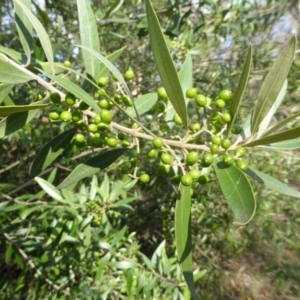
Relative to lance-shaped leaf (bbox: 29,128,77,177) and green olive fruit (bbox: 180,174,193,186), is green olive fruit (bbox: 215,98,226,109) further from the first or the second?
lance-shaped leaf (bbox: 29,128,77,177)

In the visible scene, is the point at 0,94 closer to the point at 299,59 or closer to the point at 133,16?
the point at 133,16

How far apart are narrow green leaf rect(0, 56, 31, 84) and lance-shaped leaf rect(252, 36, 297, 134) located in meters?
0.68

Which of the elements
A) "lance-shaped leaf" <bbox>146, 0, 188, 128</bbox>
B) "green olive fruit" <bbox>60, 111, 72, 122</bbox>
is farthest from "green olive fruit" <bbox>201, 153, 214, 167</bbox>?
"green olive fruit" <bbox>60, 111, 72, 122</bbox>

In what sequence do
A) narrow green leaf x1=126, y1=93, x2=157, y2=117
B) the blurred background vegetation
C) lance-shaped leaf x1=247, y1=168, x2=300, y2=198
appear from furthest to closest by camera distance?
the blurred background vegetation, narrow green leaf x1=126, y1=93, x2=157, y2=117, lance-shaped leaf x1=247, y1=168, x2=300, y2=198

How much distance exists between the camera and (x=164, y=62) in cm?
86

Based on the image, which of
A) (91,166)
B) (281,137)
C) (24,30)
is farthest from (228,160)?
(24,30)

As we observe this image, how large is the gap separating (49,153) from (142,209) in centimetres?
260

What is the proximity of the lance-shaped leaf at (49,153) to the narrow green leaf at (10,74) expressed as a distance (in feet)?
1.02

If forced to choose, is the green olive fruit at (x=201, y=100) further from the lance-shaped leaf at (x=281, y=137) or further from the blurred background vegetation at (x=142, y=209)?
the blurred background vegetation at (x=142, y=209)

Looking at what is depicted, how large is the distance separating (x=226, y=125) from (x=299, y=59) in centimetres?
245

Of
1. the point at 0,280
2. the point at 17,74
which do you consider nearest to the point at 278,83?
the point at 17,74

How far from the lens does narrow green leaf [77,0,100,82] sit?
3.76 ft

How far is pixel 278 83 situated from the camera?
91 centimetres

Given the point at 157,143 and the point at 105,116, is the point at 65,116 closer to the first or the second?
the point at 105,116
